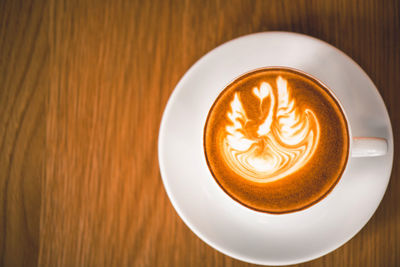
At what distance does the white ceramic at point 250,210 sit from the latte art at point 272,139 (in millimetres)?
76

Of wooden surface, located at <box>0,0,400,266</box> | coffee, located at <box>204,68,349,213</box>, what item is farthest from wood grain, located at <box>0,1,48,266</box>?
coffee, located at <box>204,68,349,213</box>

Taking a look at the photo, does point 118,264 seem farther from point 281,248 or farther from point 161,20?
point 161,20

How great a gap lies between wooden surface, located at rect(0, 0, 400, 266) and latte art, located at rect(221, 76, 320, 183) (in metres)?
0.21

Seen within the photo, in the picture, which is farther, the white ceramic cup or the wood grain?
the wood grain

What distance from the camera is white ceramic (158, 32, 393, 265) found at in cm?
68

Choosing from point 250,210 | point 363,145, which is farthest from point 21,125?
point 363,145

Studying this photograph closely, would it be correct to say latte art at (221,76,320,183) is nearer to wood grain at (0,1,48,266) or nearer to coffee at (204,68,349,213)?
coffee at (204,68,349,213)

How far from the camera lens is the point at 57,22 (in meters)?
0.81

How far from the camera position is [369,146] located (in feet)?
2.00

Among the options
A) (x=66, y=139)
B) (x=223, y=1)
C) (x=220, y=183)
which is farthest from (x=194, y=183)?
(x=223, y=1)

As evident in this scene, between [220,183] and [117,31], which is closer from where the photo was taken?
[220,183]

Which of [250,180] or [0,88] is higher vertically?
[0,88]

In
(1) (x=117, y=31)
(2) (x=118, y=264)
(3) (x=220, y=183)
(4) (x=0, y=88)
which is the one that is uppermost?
(1) (x=117, y=31)

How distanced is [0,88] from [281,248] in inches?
32.2
